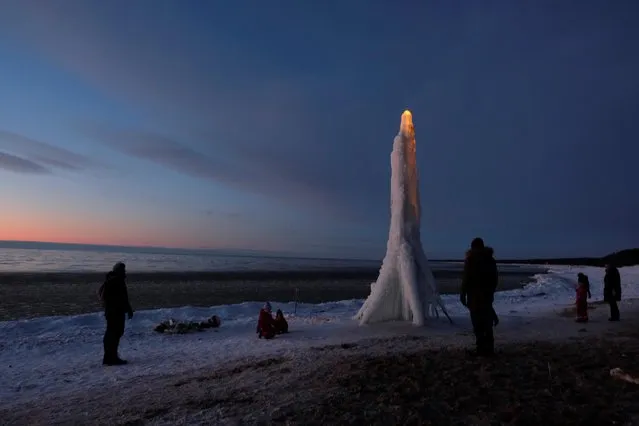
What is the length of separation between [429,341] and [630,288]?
27086 millimetres

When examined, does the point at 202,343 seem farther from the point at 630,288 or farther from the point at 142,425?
the point at 630,288

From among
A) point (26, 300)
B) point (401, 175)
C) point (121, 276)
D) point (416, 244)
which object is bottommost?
point (26, 300)

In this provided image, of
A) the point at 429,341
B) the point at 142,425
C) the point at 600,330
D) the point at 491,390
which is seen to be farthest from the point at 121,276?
the point at 600,330

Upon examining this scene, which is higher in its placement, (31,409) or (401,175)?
(401,175)

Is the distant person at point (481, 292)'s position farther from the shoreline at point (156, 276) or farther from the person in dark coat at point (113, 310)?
the shoreline at point (156, 276)

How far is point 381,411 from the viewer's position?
18.3 feet

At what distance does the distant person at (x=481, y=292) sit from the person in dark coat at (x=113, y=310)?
7219 millimetres

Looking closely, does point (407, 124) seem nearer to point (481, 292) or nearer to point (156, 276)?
point (481, 292)

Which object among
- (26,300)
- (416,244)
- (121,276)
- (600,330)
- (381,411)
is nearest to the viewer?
(381,411)

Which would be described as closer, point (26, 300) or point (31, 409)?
point (31, 409)

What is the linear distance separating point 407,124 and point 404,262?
4918 millimetres

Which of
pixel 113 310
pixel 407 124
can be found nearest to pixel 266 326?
pixel 113 310

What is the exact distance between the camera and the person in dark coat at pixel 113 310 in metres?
10.5

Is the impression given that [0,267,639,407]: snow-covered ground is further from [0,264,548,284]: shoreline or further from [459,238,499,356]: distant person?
[0,264,548,284]: shoreline
